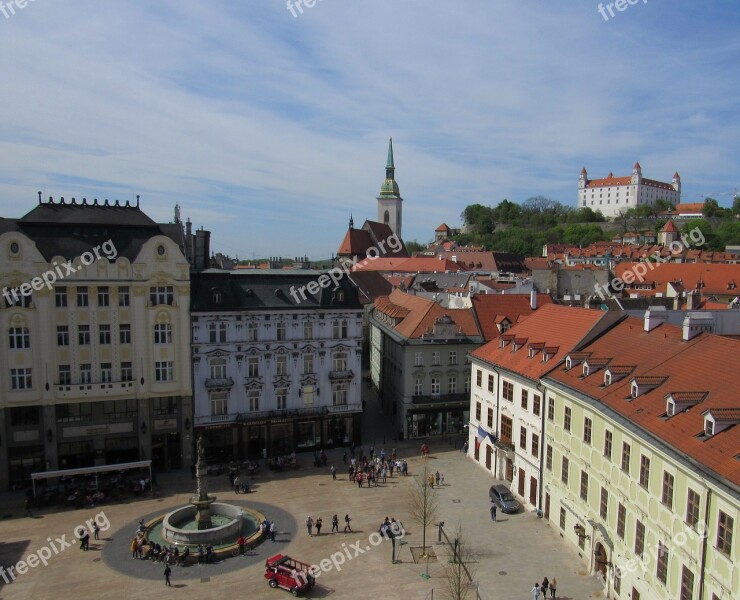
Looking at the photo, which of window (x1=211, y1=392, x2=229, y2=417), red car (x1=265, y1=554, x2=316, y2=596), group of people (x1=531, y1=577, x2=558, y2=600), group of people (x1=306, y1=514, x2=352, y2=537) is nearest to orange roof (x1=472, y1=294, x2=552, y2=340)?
window (x1=211, y1=392, x2=229, y2=417)

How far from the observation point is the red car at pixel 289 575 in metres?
27.7

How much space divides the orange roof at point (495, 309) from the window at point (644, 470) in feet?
91.2

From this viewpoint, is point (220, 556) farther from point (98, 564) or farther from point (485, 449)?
point (485, 449)

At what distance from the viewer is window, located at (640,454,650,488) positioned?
81.8 ft

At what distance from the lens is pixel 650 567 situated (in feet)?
80.2

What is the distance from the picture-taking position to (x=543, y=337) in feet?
140

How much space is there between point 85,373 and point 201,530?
16.0 meters

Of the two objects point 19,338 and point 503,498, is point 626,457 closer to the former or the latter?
point 503,498

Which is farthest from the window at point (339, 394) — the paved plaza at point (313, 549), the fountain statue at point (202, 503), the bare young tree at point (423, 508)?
the fountain statue at point (202, 503)

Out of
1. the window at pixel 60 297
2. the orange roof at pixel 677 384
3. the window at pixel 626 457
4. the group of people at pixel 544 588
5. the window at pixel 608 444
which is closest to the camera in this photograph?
the orange roof at pixel 677 384

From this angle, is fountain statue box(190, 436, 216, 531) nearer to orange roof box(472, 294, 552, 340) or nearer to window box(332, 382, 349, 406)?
window box(332, 382, 349, 406)

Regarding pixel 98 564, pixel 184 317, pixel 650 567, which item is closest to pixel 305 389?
pixel 184 317

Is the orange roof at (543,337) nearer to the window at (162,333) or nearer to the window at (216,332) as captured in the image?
the window at (216,332)

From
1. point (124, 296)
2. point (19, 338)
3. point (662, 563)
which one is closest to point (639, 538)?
point (662, 563)
